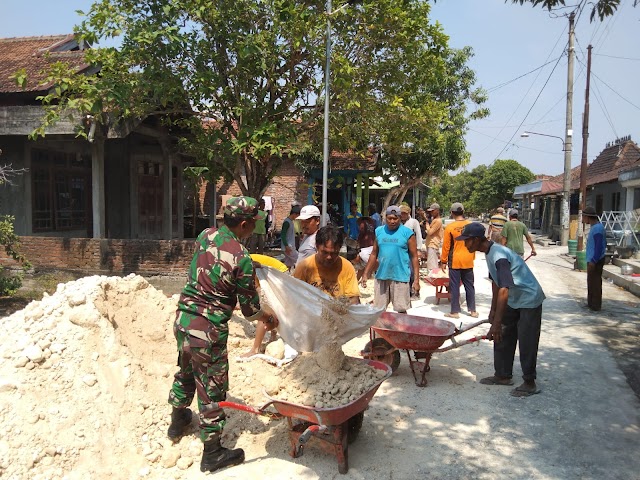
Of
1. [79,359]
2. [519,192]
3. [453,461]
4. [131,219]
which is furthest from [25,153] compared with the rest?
[519,192]

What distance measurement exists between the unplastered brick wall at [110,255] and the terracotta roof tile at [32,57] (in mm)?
3564

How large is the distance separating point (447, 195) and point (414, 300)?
6274cm

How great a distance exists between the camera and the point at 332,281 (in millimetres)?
4555

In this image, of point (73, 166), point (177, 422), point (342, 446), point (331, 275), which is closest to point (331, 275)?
point (331, 275)

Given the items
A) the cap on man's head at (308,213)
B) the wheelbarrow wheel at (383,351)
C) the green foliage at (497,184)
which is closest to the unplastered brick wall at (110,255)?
the cap on man's head at (308,213)

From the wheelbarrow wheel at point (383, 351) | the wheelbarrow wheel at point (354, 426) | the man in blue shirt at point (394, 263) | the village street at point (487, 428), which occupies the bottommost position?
the village street at point (487, 428)

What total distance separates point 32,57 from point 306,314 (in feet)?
44.4

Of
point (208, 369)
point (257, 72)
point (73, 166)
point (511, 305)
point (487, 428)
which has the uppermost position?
point (257, 72)

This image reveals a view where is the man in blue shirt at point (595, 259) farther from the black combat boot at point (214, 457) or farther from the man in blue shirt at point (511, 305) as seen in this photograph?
the black combat boot at point (214, 457)

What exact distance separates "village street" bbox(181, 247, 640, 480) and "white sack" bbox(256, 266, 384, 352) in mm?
783

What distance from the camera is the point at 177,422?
12.3ft

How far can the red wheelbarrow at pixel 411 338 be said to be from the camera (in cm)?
482

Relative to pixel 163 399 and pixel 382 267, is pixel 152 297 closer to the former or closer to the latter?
pixel 163 399

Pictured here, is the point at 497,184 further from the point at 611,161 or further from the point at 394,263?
the point at 394,263
